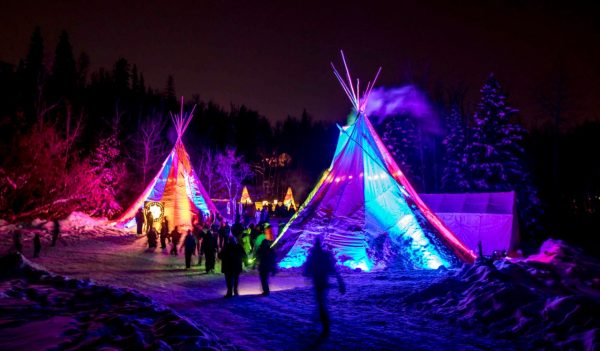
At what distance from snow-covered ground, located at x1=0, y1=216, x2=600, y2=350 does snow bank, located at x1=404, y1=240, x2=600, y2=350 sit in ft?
0.05

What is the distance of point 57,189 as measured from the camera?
2055 cm

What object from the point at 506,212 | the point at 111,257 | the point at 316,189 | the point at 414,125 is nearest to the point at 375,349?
the point at 316,189

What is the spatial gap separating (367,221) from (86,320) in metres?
8.52

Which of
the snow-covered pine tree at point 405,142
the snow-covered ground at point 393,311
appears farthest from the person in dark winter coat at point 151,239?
the snow-covered pine tree at point 405,142

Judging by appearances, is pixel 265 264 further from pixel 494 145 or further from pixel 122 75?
pixel 122 75

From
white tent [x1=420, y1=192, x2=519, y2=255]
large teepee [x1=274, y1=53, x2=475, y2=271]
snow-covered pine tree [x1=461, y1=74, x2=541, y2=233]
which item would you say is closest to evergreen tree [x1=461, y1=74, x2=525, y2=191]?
snow-covered pine tree [x1=461, y1=74, x2=541, y2=233]

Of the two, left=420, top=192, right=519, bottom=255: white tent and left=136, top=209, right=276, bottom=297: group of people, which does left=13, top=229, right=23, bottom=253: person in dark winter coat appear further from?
left=420, top=192, right=519, bottom=255: white tent

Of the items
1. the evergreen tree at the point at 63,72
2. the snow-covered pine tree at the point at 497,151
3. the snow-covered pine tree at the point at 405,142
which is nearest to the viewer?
the snow-covered pine tree at the point at 497,151

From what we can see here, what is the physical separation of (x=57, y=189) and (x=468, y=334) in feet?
66.6

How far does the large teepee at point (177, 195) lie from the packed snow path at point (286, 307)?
6.83 meters

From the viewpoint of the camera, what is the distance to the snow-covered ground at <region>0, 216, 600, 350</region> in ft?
17.8

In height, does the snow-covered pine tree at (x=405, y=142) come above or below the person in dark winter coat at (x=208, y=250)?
above

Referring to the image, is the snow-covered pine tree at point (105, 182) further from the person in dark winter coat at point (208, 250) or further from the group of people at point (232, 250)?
the person in dark winter coat at point (208, 250)

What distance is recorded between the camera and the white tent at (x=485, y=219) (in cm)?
1670
